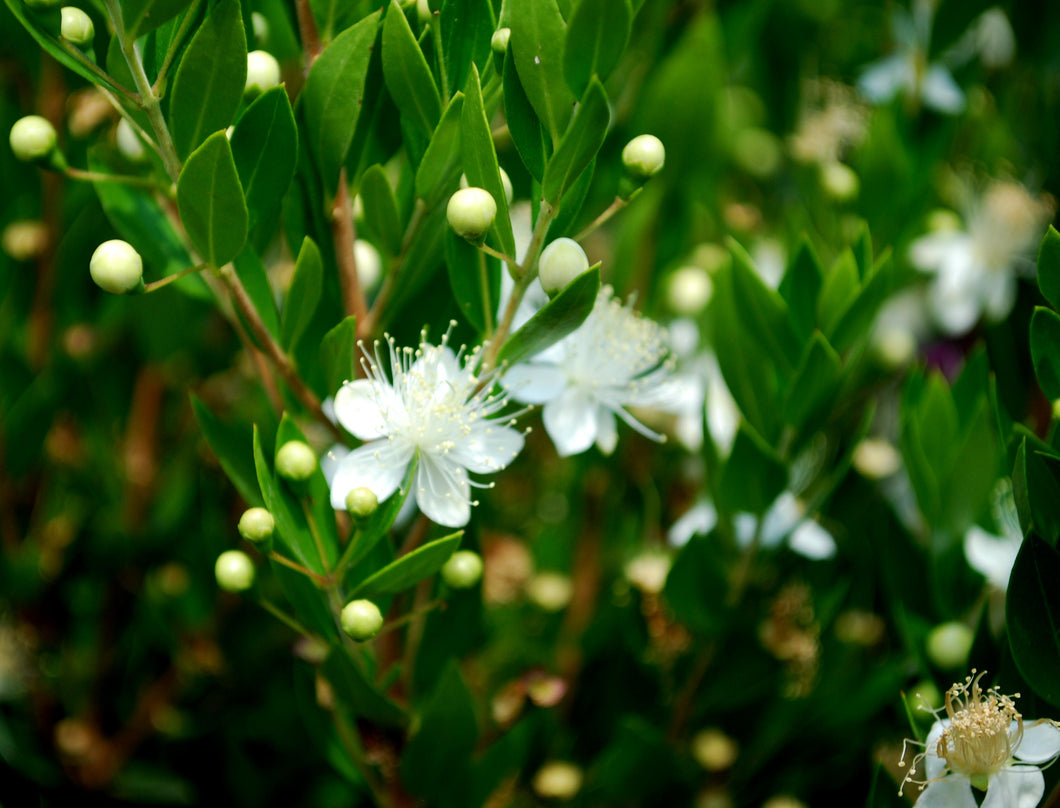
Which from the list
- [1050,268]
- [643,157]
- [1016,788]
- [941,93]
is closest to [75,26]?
[643,157]

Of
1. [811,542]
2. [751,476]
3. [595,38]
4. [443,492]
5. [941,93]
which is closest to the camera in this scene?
[595,38]

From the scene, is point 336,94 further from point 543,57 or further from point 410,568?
point 410,568

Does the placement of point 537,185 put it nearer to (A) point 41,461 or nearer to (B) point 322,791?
(B) point 322,791

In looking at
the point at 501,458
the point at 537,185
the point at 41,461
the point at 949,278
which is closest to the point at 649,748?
the point at 501,458

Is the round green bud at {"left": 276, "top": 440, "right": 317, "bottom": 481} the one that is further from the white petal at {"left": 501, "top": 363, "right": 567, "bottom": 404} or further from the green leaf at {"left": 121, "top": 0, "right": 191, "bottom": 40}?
the green leaf at {"left": 121, "top": 0, "right": 191, "bottom": 40}

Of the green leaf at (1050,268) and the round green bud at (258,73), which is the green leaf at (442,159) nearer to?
the round green bud at (258,73)

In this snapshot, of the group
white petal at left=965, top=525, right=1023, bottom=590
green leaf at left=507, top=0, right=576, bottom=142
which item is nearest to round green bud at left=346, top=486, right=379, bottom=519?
green leaf at left=507, top=0, right=576, bottom=142

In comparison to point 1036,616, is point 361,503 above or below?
above
